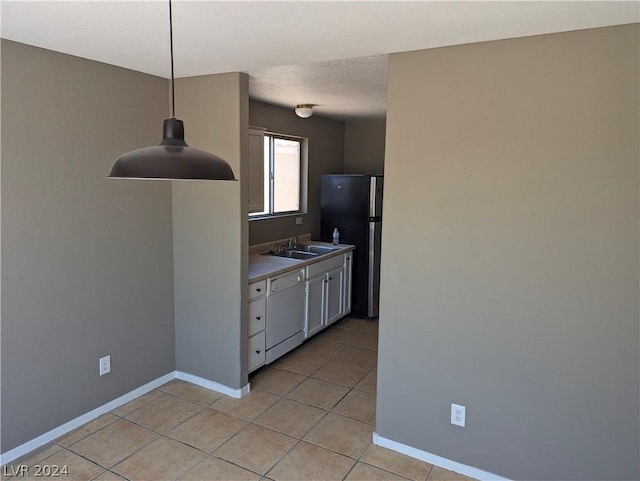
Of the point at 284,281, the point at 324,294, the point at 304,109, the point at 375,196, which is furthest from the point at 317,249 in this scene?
the point at 304,109

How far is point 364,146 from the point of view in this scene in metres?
5.84

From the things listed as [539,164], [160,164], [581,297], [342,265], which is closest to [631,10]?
[539,164]

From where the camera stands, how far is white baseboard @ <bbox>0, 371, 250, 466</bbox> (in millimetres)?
2533

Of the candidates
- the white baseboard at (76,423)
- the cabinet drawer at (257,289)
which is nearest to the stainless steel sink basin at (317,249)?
the cabinet drawer at (257,289)

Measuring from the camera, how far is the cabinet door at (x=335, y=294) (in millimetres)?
4609

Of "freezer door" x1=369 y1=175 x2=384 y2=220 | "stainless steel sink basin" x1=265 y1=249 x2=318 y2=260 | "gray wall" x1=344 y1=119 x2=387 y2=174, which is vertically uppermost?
"gray wall" x1=344 y1=119 x2=387 y2=174

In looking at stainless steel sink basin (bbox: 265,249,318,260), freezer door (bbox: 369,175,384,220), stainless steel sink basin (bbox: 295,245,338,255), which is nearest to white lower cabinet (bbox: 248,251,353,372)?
stainless steel sink basin (bbox: 295,245,338,255)

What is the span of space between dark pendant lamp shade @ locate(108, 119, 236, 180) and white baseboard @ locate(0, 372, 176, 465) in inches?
79.7

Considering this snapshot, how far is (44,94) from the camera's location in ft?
8.20

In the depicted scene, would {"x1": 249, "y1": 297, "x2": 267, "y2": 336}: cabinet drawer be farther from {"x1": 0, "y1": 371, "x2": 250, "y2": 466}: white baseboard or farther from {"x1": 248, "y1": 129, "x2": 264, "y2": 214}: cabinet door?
{"x1": 248, "y1": 129, "x2": 264, "y2": 214}: cabinet door

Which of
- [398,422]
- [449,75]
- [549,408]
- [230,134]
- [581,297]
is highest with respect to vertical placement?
[449,75]

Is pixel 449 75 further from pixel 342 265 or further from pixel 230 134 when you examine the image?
pixel 342 265

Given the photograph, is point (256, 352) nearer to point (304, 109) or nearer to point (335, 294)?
point (335, 294)

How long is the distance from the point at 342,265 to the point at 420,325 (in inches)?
91.2
